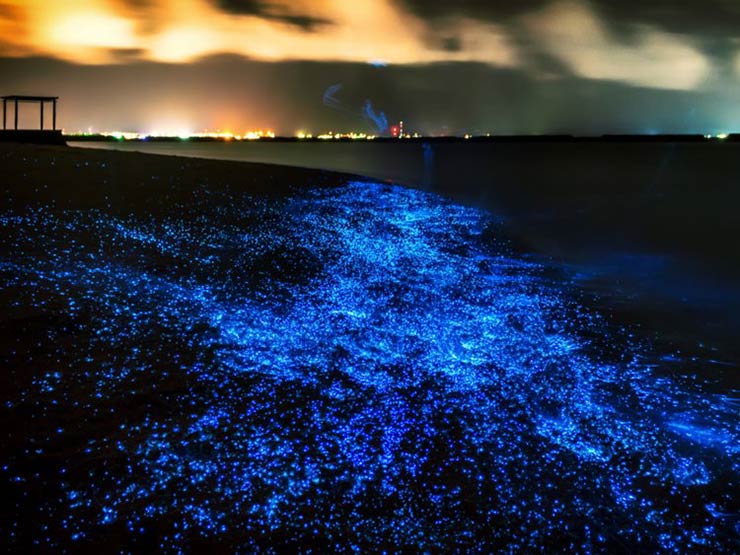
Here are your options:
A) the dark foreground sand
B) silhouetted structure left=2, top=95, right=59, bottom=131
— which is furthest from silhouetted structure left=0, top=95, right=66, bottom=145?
the dark foreground sand

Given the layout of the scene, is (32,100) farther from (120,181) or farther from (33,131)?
(120,181)

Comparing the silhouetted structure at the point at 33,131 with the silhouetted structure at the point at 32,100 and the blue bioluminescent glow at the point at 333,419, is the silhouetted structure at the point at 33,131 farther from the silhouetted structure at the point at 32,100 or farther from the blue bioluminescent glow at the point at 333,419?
the blue bioluminescent glow at the point at 333,419

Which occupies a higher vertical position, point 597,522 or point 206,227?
point 206,227

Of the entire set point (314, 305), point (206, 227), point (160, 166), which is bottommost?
point (314, 305)

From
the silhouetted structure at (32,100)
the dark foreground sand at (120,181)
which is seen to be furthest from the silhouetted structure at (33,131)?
the dark foreground sand at (120,181)

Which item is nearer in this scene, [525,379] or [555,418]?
[555,418]

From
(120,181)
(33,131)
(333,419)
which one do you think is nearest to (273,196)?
(120,181)

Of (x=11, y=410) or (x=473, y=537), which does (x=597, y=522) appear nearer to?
(x=473, y=537)

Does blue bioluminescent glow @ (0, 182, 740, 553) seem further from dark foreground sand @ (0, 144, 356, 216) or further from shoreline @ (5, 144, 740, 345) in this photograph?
dark foreground sand @ (0, 144, 356, 216)

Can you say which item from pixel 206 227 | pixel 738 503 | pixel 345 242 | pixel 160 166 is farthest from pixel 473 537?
pixel 160 166

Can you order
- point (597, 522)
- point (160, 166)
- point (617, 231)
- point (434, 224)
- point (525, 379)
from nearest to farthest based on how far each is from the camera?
point (597, 522) → point (525, 379) → point (434, 224) → point (160, 166) → point (617, 231)
